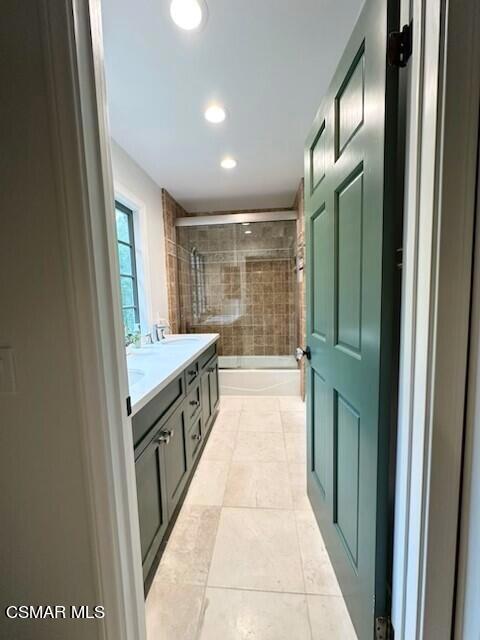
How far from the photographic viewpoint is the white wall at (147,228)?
2233 mm

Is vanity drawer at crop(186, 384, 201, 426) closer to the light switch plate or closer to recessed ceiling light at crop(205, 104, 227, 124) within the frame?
the light switch plate

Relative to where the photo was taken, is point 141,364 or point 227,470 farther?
point 227,470

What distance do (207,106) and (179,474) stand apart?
2.27 meters

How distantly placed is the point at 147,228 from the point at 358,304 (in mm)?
2314

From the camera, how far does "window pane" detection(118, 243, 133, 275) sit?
2.47 metres

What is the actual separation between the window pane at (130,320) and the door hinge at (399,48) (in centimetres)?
226

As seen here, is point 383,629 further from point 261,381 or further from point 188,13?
point 261,381

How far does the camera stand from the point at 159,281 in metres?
2.90

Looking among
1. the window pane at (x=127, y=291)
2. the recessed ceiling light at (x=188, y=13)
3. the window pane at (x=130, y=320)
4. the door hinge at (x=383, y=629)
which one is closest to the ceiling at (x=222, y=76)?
the recessed ceiling light at (x=188, y=13)

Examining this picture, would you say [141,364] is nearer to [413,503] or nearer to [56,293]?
[56,293]

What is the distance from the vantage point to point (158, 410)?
4.24 feet

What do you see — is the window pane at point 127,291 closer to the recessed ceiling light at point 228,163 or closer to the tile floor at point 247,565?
the recessed ceiling light at point 228,163

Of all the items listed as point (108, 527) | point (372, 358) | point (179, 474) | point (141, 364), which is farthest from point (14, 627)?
point (372, 358)

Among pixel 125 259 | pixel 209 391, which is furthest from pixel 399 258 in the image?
pixel 125 259
